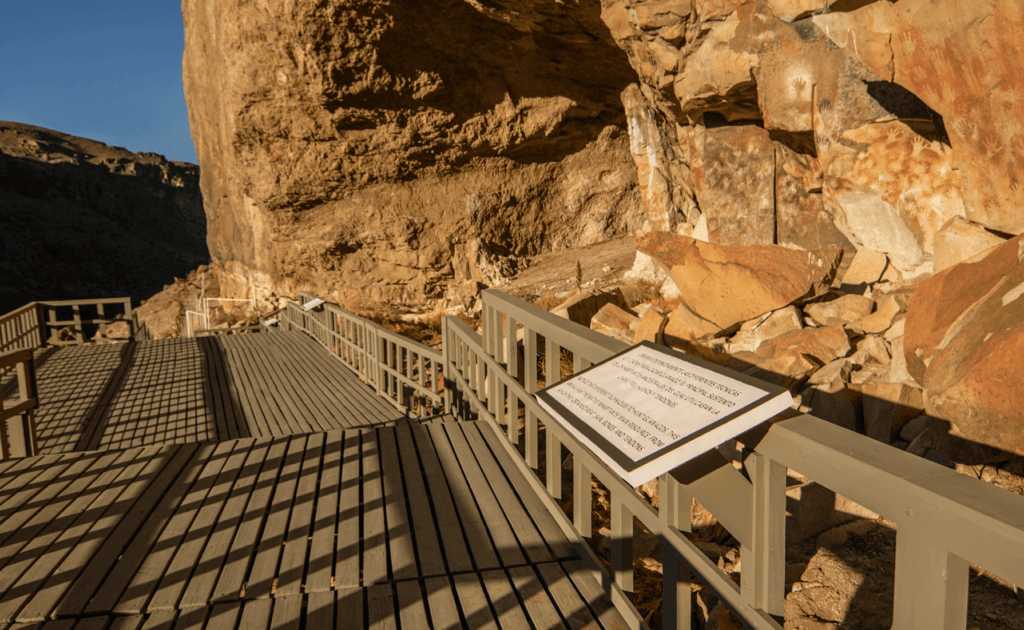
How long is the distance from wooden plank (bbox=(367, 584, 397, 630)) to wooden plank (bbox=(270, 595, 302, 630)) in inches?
10.2

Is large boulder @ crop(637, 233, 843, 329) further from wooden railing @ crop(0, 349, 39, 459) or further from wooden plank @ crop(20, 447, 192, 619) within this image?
wooden railing @ crop(0, 349, 39, 459)

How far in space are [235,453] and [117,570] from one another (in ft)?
4.18

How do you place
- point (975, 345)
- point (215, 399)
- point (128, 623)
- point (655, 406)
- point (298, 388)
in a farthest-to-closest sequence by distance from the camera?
point (298, 388) → point (215, 399) → point (975, 345) → point (128, 623) → point (655, 406)

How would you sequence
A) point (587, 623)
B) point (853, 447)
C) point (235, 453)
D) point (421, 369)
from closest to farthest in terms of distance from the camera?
point (853, 447)
point (587, 623)
point (235, 453)
point (421, 369)

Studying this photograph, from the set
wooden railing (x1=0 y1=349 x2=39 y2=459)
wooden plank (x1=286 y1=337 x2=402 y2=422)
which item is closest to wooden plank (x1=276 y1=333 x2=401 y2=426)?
wooden plank (x1=286 y1=337 x2=402 y2=422)

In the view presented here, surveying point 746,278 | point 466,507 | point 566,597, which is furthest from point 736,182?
point 566,597

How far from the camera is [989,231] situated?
A: 13.9 feet

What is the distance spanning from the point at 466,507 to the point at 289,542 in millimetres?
835

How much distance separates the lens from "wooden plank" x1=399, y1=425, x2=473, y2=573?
251 centimetres

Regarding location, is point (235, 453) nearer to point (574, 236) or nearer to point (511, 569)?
point (511, 569)

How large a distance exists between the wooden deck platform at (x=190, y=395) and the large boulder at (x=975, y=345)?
484 cm

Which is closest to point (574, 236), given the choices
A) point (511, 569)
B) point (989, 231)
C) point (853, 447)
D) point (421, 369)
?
point (421, 369)

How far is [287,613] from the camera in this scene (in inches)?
87.0

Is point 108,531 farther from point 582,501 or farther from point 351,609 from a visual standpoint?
point 582,501
